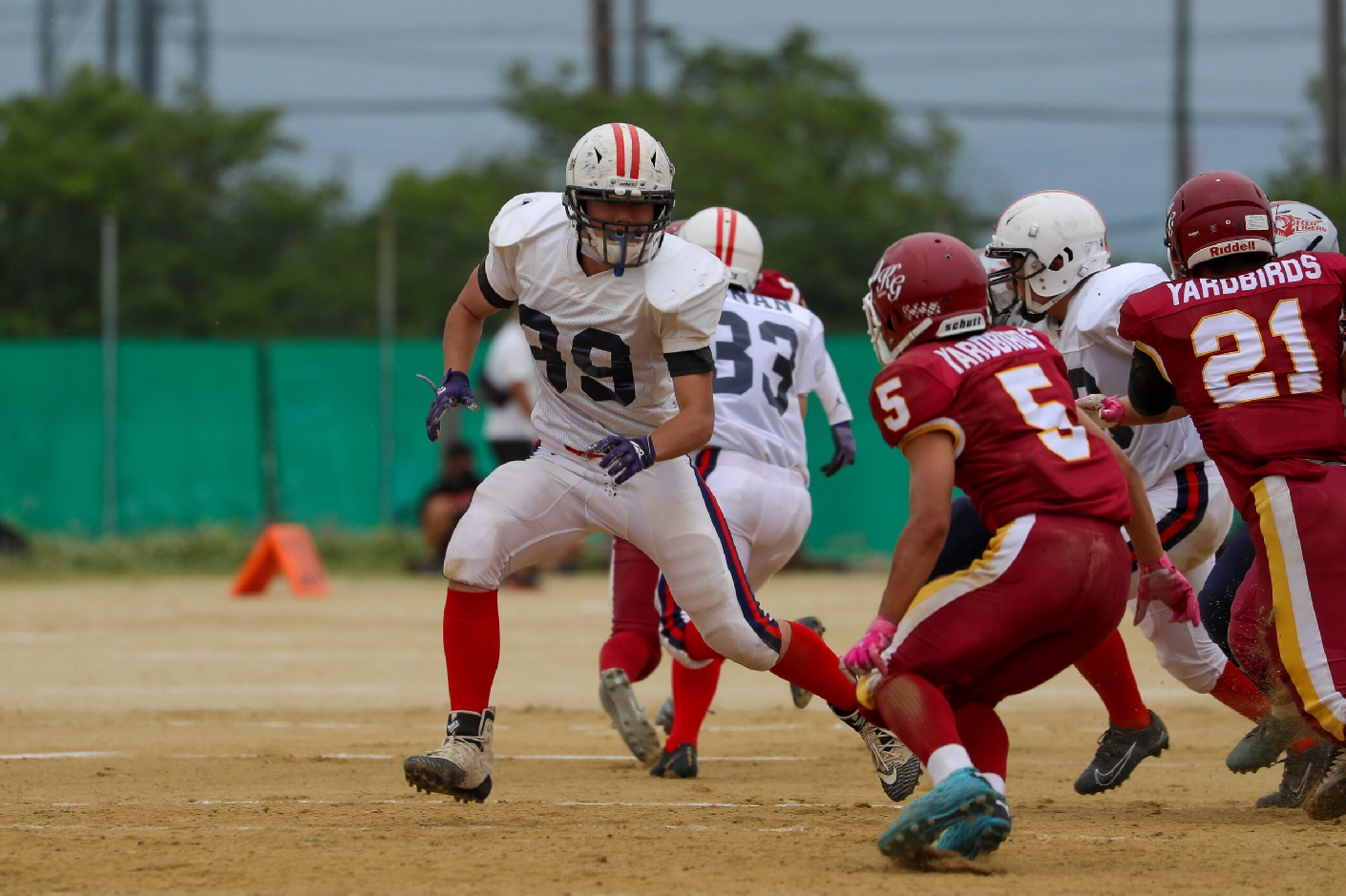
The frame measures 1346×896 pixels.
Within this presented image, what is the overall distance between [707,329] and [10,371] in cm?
1384

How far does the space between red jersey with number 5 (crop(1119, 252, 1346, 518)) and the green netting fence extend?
11897 mm

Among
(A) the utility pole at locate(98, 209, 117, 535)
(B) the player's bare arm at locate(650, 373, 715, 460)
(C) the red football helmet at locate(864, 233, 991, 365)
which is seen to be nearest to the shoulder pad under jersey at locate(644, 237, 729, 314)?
(B) the player's bare arm at locate(650, 373, 715, 460)

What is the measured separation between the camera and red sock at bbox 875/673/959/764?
453 centimetres

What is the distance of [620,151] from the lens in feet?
18.6

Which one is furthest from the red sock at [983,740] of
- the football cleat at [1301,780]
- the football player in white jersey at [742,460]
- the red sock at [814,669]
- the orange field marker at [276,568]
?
the orange field marker at [276,568]

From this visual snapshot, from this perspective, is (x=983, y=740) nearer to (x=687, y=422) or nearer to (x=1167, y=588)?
(x=1167, y=588)

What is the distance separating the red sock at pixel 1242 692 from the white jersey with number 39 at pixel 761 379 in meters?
1.83

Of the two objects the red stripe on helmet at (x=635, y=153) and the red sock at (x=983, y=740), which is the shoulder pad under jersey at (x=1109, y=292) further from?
the red sock at (x=983, y=740)

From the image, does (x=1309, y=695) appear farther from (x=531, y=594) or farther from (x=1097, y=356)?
(x=531, y=594)

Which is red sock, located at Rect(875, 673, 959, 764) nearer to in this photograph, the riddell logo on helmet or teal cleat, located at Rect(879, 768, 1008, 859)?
teal cleat, located at Rect(879, 768, 1008, 859)

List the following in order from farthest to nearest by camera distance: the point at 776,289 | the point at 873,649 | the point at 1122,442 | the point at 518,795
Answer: the point at 776,289
the point at 1122,442
the point at 518,795
the point at 873,649

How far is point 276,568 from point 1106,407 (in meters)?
10.8

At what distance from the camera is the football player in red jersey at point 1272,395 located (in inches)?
203

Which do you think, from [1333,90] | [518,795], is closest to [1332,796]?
[518,795]
